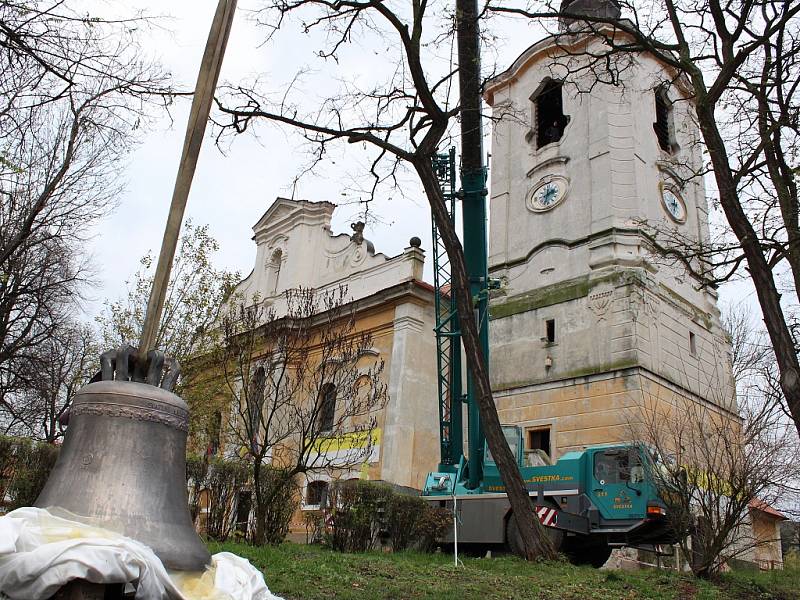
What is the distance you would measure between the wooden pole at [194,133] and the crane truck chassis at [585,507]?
34.7 ft

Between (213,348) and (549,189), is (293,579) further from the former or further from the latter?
(549,189)

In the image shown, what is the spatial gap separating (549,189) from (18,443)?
17.6 metres

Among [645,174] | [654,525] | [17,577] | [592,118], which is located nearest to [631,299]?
[645,174]

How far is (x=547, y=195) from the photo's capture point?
80.5 feet

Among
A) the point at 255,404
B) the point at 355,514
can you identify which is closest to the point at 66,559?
the point at 355,514

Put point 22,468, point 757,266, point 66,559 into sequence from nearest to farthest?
point 66,559 → point 757,266 → point 22,468

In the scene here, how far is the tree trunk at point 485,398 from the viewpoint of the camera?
38.4 feet

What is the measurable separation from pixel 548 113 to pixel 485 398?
1646 centimetres

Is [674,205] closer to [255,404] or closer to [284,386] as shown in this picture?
[284,386]

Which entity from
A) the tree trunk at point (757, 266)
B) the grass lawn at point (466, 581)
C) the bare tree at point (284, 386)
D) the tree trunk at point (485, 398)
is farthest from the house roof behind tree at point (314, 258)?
the tree trunk at point (757, 266)

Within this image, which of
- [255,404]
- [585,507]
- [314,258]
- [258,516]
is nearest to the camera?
[258,516]

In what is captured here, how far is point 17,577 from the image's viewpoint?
10.7 feet

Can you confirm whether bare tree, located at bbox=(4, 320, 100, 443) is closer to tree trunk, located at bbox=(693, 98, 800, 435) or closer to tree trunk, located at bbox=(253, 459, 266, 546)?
tree trunk, located at bbox=(253, 459, 266, 546)

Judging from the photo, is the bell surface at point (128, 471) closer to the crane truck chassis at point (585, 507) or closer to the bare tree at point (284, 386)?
the bare tree at point (284, 386)
